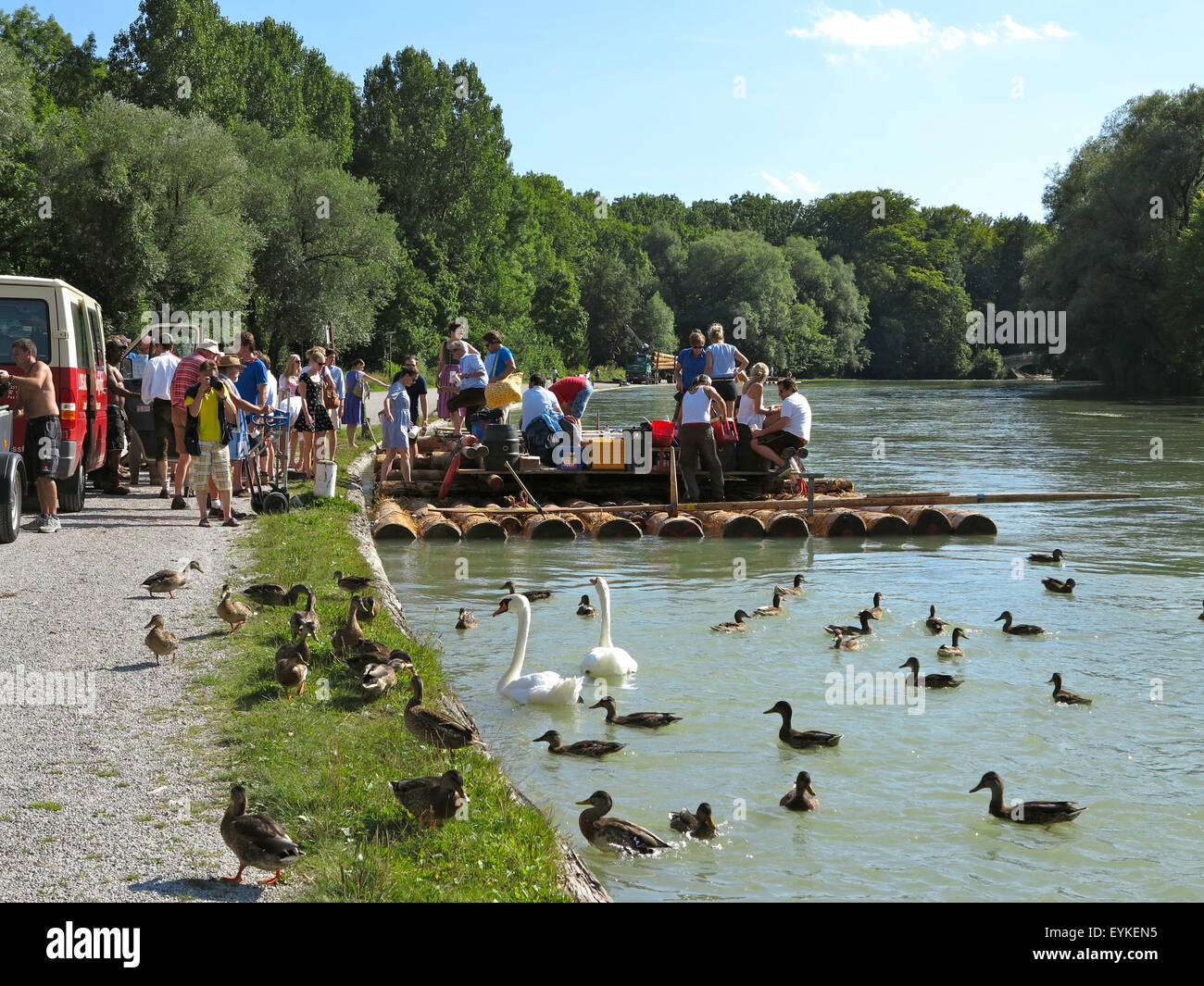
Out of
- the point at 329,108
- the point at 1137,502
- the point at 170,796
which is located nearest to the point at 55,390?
the point at 170,796

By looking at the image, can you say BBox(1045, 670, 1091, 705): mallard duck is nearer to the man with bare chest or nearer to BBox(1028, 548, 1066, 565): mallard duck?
BBox(1028, 548, 1066, 565): mallard duck

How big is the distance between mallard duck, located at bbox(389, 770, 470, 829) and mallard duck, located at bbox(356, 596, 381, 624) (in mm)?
4030

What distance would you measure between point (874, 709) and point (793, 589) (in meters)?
4.88

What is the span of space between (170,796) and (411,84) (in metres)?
75.8

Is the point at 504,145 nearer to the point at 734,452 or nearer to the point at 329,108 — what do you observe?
the point at 329,108

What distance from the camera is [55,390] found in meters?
14.5

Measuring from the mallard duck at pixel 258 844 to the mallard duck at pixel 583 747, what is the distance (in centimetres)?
368

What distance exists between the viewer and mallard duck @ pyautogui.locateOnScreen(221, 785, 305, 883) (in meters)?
5.38

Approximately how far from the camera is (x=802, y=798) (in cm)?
800

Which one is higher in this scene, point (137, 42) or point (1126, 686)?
point (137, 42)

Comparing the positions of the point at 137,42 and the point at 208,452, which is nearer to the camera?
the point at 208,452

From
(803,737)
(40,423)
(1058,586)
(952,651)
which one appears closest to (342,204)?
(40,423)

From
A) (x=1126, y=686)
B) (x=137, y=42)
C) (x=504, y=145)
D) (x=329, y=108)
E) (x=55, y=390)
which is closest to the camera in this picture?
(x=1126, y=686)

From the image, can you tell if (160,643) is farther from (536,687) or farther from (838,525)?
(838,525)
